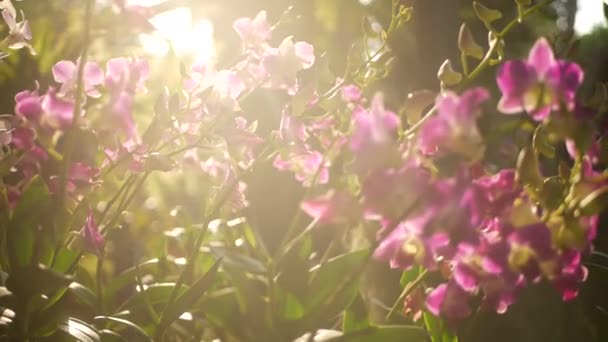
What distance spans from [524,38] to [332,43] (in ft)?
5.24

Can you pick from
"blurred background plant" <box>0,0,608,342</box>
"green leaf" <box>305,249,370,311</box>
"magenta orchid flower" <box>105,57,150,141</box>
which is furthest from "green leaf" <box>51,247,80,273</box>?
"green leaf" <box>305,249,370,311</box>

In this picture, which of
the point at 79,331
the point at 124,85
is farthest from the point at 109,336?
the point at 124,85

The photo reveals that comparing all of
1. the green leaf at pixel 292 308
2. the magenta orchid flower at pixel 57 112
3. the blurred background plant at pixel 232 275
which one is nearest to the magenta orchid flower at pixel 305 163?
the blurred background plant at pixel 232 275

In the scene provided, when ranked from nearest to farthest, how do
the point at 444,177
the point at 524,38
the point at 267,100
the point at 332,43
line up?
the point at 444,177, the point at 267,100, the point at 332,43, the point at 524,38

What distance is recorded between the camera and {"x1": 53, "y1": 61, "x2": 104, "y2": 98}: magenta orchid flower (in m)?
0.77

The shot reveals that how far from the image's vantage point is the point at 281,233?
6.41ft

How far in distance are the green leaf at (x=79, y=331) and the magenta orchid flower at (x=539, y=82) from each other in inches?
17.6

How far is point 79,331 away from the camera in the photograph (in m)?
0.68

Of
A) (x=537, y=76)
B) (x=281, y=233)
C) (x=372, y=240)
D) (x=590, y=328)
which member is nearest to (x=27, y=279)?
(x=372, y=240)

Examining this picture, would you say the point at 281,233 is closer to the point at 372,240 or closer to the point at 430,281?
the point at 430,281

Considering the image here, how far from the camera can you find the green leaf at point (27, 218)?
2.48 ft

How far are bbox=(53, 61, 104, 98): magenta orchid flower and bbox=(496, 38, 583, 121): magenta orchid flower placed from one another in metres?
0.45

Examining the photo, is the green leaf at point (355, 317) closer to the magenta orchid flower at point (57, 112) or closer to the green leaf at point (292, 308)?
the green leaf at point (292, 308)

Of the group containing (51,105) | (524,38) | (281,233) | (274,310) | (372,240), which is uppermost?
(51,105)
